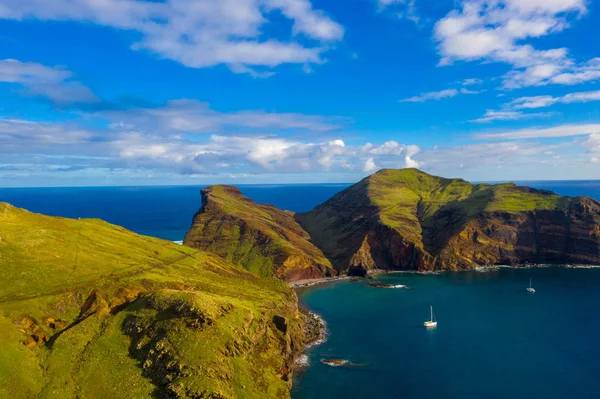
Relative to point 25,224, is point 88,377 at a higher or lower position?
lower

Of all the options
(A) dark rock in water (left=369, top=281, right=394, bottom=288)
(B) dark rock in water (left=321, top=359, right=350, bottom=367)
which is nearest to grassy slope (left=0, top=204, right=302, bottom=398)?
(B) dark rock in water (left=321, top=359, right=350, bottom=367)

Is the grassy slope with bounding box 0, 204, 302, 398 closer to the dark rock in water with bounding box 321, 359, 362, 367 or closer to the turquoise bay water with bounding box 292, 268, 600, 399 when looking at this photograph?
the dark rock in water with bounding box 321, 359, 362, 367

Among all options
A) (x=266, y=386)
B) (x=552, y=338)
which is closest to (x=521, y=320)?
(x=552, y=338)

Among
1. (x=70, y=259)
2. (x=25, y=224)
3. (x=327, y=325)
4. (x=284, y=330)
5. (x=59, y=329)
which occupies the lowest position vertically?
(x=327, y=325)

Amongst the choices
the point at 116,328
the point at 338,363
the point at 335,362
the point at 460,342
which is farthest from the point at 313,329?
the point at 116,328

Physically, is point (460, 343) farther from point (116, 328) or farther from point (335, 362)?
point (116, 328)

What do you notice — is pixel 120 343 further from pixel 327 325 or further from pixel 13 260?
→ pixel 327 325

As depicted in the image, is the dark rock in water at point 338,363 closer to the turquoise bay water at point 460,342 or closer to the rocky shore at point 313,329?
the turquoise bay water at point 460,342
